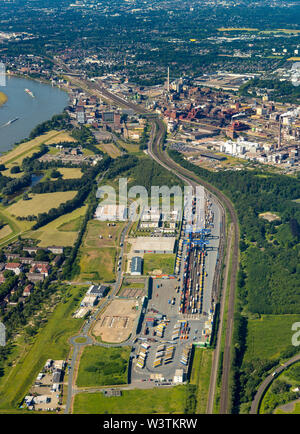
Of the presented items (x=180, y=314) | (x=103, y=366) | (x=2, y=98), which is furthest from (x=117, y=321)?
(x=2, y=98)

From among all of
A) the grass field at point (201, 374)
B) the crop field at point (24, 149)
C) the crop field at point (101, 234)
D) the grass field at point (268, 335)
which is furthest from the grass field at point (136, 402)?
the crop field at point (24, 149)

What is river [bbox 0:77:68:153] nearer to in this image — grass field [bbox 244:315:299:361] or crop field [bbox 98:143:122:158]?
crop field [bbox 98:143:122:158]

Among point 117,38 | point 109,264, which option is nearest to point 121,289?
point 109,264

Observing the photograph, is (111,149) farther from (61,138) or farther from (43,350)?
(43,350)

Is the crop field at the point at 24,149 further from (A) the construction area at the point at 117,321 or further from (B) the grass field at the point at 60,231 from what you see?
(A) the construction area at the point at 117,321

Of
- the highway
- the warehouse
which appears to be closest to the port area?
the highway
